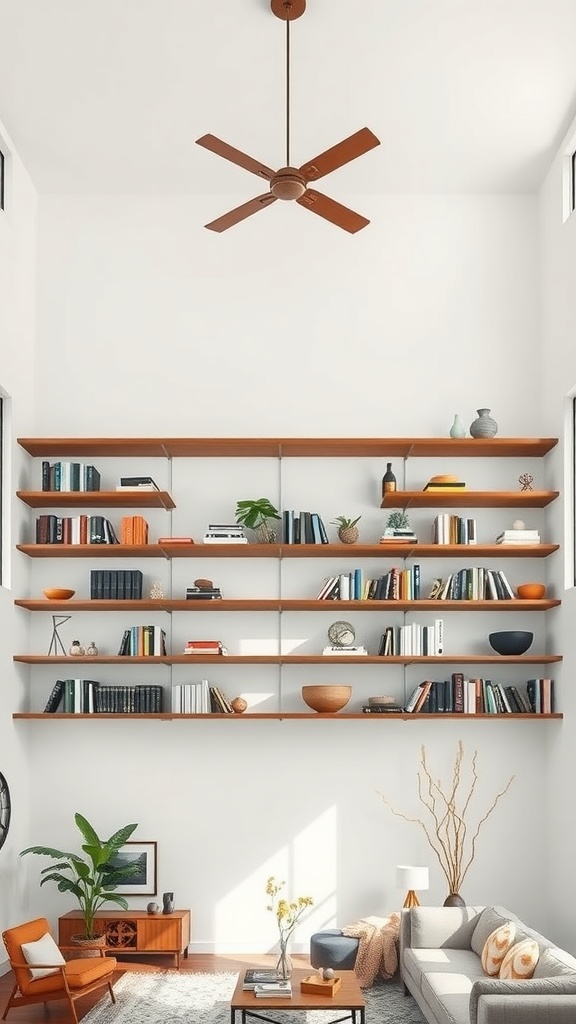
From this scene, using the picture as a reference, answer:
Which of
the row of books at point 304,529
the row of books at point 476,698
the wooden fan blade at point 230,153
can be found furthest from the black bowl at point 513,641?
the wooden fan blade at point 230,153

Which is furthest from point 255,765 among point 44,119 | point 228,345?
point 44,119

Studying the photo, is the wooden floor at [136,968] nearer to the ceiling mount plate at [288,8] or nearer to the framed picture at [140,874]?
the framed picture at [140,874]

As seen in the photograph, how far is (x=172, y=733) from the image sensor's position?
25.8 feet

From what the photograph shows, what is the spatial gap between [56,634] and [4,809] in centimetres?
134

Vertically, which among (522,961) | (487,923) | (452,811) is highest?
(452,811)

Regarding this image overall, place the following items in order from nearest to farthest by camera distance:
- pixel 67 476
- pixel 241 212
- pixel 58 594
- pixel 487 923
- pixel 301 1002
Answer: pixel 301 1002 < pixel 241 212 < pixel 487 923 < pixel 58 594 < pixel 67 476

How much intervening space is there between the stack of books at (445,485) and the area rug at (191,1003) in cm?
296

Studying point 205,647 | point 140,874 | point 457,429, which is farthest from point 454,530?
point 140,874

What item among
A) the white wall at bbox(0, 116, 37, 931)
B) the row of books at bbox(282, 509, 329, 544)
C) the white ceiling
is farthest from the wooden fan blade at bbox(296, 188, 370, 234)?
the white wall at bbox(0, 116, 37, 931)

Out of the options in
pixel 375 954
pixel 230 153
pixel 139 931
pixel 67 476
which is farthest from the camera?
pixel 67 476

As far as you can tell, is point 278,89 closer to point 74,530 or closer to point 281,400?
point 281,400

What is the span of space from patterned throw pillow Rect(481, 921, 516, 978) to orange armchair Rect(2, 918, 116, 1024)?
6.44 ft

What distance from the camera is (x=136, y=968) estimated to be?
7.11 meters

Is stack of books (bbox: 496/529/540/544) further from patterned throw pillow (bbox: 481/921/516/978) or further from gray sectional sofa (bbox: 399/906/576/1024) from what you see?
patterned throw pillow (bbox: 481/921/516/978)
